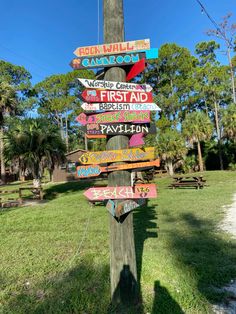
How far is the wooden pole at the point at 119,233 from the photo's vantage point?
2.68 m

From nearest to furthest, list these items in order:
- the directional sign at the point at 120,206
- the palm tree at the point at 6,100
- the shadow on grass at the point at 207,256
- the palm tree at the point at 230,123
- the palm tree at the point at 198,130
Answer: the directional sign at the point at 120,206 → the shadow on grass at the point at 207,256 → the palm tree at the point at 6,100 → the palm tree at the point at 230,123 → the palm tree at the point at 198,130

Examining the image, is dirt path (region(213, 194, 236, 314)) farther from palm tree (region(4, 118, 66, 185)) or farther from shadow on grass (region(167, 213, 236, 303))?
palm tree (region(4, 118, 66, 185))

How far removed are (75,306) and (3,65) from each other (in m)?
38.9

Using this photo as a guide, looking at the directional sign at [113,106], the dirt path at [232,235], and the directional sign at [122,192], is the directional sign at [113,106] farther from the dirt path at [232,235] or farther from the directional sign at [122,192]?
the dirt path at [232,235]

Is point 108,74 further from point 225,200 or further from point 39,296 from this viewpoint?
point 225,200

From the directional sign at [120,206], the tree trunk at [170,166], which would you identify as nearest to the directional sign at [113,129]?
the directional sign at [120,206]

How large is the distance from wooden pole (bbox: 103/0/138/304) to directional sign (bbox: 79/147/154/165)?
0.29 ft

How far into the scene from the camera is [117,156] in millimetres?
2709

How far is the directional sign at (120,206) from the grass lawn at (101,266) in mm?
985

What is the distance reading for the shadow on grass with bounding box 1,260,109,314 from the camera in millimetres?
2816

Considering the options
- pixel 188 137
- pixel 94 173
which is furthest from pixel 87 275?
pixel 188 137

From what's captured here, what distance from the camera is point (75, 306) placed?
2.84 meters

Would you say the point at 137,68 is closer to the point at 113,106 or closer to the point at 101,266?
the point at 113,106

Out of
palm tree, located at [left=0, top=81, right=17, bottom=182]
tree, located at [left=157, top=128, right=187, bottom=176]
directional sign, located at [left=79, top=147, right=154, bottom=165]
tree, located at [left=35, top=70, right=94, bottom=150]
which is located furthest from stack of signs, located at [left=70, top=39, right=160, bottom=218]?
tree, located at [left=35, top=70, right=94, bottom=150]
